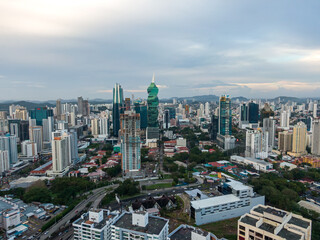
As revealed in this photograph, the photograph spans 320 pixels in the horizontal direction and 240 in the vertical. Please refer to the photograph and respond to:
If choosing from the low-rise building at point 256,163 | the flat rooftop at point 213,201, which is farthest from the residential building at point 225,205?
the low-rise building at point 256,163

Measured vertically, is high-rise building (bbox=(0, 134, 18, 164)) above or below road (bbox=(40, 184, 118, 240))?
above

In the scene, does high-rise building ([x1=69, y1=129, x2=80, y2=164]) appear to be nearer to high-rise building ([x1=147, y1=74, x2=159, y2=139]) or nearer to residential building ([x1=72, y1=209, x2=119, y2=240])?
high-rise building ([x1=147, y1=74, x2=159, y2=139])

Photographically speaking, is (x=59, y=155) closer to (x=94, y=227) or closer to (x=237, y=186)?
(x=94, y=227)

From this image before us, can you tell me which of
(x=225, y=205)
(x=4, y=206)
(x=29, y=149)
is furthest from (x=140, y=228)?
(x=29, y=149)

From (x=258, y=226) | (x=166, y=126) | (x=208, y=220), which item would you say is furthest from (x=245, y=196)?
(x=166, y=126)

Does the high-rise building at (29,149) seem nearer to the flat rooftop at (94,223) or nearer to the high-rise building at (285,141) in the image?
the flat rooftop at (94,223)

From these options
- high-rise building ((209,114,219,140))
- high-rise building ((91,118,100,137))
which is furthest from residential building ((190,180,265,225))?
high-rise building ((91,118,100,137))
